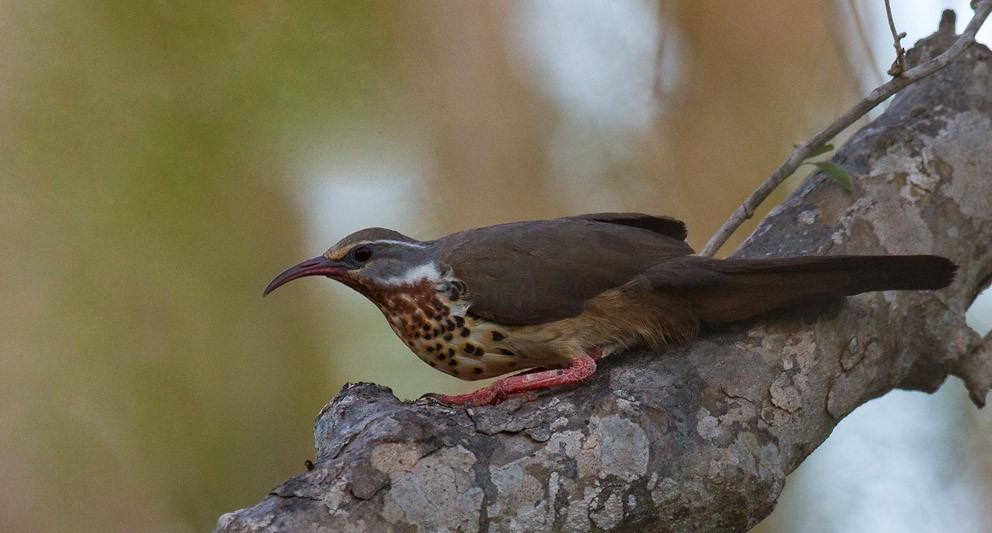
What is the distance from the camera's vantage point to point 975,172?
375cm

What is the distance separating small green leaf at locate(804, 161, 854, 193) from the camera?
359 cm

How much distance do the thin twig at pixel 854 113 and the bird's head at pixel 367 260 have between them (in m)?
1.25

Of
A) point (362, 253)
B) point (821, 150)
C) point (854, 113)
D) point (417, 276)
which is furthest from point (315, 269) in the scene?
point (854, 113)

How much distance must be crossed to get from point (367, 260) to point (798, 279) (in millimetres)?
1828

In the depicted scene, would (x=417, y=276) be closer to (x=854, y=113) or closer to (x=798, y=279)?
(x=798, y=279)

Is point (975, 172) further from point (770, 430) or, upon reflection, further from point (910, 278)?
point (770, 430)

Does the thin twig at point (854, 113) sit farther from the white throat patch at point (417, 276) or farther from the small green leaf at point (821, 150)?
the white throat patch at point (417, 276)

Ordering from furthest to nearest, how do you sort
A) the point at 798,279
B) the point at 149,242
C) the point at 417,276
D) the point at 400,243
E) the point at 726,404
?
the point at 149,242 < the point at 400,243 < the point at 417,276 < the point at 798,279 < the point at 726,404

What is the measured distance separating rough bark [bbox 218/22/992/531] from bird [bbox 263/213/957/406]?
0.39ft

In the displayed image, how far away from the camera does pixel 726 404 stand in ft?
9.73

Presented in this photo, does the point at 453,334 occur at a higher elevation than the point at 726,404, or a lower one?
higher

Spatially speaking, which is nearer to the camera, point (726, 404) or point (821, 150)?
point (726, 404)

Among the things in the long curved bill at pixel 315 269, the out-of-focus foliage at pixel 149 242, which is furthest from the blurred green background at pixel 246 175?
the long curved bill at pixel 315 269

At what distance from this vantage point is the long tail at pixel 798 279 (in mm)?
3148
